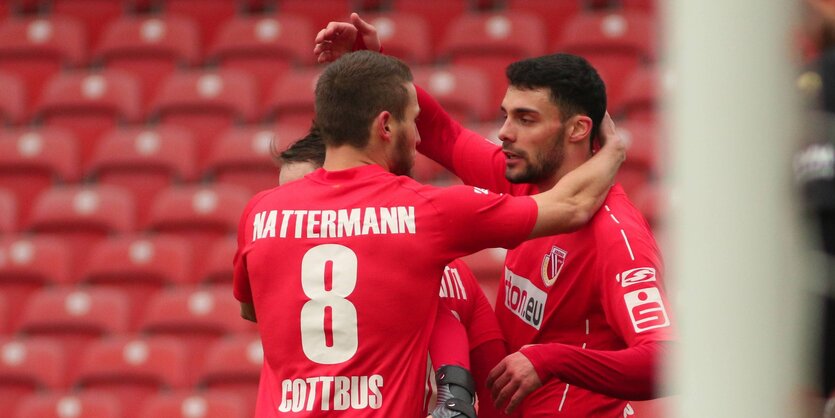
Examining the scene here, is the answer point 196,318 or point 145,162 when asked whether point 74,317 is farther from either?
point 145,162

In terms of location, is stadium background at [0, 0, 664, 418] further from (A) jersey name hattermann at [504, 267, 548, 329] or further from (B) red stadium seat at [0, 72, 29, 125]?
(A) jersey name hattermann at [504, 267, 548, 329]

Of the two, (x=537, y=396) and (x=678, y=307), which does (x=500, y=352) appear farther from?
(x=678, y=307)

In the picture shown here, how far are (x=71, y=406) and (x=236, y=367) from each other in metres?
0.96

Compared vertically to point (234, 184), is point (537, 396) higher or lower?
lower

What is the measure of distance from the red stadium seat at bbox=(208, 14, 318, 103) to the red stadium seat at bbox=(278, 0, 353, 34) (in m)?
0.16

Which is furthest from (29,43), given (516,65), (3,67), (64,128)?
(516,65)

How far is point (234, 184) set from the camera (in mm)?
7250

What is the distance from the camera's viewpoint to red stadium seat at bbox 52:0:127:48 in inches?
340

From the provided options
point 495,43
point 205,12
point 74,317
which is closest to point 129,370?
point 74,317

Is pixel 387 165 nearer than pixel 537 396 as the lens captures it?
Yes

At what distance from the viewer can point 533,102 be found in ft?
11.0

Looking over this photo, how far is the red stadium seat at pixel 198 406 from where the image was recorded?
5.89 m

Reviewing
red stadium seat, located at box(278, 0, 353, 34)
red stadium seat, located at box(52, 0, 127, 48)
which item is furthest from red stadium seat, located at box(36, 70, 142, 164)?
red stadium seat, located at box(278, 0, 353, 34)

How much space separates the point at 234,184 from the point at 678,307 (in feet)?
19.3
